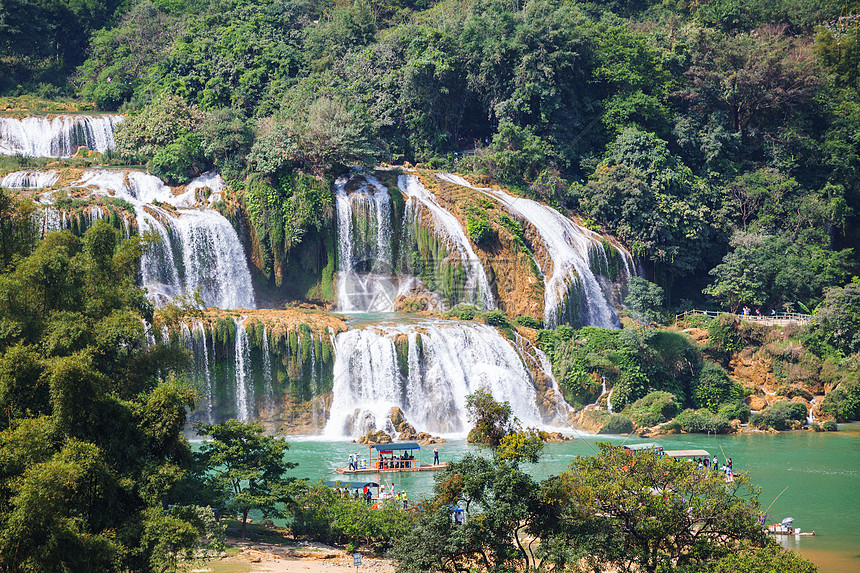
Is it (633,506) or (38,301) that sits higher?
(38,301)

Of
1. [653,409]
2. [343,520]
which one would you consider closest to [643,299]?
[653,409]

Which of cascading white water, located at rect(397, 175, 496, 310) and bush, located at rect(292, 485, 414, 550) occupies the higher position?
cascading white water, located at rect(397, 175, 496, 310)

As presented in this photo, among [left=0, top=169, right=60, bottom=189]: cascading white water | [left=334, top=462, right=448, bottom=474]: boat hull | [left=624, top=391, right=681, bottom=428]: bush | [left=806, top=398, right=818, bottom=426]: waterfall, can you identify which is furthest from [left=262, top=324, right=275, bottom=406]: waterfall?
[left=806, top=398, right=818, bottom=426]: waterfall

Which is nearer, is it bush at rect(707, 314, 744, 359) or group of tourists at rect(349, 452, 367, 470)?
group of tourists at rect(349, 452, 367, 470)

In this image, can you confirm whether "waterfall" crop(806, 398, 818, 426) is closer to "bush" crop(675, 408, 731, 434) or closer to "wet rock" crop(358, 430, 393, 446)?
"bush" crop(675, 408, 731, 434)

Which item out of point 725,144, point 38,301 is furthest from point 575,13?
point 38,301

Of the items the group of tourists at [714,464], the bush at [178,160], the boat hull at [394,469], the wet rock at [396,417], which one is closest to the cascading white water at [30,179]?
the bush at [178,160]

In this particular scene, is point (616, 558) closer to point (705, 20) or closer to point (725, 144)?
point (725, 144)
